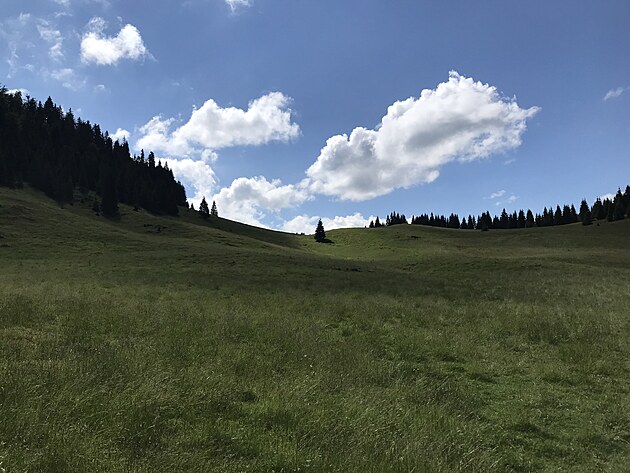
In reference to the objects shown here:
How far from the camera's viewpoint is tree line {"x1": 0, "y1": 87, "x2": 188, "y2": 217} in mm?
110875

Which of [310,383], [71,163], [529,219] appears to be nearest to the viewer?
[310,383]

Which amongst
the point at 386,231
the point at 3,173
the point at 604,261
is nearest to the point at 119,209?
the point at 3,173

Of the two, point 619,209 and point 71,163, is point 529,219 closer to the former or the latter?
point 619,209

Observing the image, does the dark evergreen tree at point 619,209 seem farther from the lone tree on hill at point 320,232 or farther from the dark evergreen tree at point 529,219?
the lone tree on hill at point 320,232

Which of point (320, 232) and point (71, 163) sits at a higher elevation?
point (71, 163)

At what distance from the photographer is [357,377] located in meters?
8.80

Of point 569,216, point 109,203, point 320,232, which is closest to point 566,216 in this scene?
point 569,216

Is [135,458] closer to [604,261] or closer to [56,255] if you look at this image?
[56,255]

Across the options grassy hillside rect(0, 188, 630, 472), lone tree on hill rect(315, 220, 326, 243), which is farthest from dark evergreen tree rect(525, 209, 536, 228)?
grassy hillside rect(0, 188, 630, 472)

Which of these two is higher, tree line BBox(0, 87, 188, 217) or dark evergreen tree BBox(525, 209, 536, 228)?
tree line BBox(0, 87, 188, 217)

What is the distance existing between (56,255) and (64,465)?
161 feet

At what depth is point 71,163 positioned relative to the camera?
437 feet

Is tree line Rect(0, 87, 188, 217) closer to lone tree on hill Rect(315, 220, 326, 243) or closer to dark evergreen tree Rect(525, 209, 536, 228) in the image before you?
lone tree on hill Rect(315, 220, 326, 243)

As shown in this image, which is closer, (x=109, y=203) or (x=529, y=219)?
(x=109, y=203)
